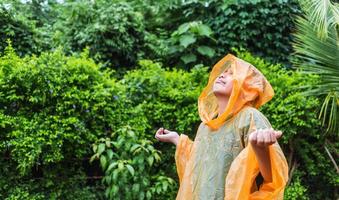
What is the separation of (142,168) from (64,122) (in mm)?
756

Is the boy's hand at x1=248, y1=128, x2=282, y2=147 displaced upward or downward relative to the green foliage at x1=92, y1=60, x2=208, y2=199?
upward

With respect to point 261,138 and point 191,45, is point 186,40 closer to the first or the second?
point 191,45

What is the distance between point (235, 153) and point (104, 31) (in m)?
4.32

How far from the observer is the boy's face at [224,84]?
6.94 feet

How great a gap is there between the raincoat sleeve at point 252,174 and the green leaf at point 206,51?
4378mm

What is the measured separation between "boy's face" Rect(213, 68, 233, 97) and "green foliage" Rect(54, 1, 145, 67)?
3992mm

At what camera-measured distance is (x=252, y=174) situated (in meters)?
1.91

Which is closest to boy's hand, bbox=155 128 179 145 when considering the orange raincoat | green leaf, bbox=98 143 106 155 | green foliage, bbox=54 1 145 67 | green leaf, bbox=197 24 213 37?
the orange raincoat

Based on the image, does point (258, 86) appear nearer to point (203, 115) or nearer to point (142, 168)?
point (203, 115)

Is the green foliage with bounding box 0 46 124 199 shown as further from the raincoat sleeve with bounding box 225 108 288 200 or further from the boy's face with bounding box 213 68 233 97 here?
the raincoat sleeve with bounding box 225 108 288 200

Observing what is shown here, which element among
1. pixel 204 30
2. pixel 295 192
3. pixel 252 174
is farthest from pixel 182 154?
pixel 204 30

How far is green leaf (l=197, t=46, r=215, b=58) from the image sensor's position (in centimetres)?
632

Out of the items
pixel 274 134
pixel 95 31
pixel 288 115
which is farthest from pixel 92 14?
pixel 274 134

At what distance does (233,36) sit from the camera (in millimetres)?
6512
